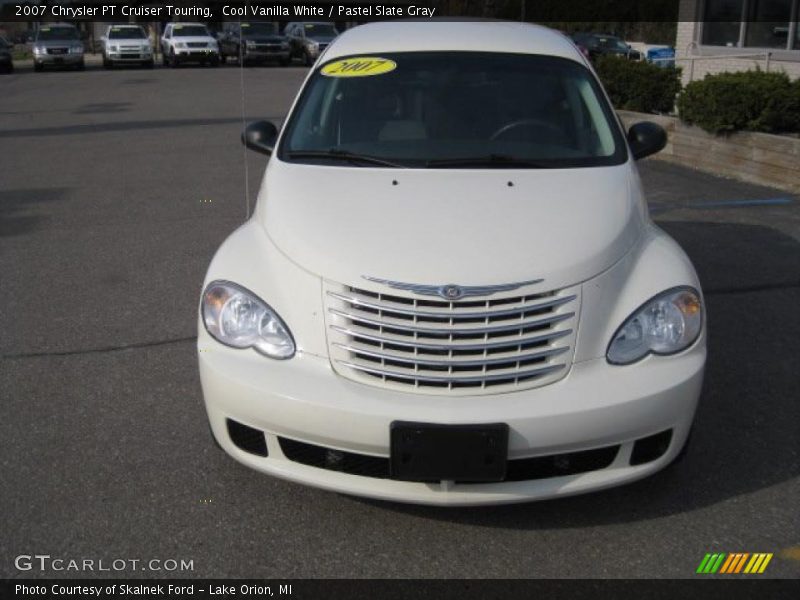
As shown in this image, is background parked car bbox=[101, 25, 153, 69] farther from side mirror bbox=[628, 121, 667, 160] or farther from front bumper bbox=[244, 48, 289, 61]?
side mirror bbox=[628, 121, 667, 160]

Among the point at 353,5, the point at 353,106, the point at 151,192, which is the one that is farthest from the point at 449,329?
the point at 353,5

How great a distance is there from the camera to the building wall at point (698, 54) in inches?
562

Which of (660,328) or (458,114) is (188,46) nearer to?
(458,114)

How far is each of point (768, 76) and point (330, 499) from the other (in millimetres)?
8670

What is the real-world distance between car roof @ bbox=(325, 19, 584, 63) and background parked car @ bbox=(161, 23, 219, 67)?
1219 inches

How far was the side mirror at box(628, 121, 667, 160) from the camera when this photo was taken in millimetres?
4781

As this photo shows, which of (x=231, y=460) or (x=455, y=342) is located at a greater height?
(x=455, y=342)

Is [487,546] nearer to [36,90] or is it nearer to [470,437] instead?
[470,437]

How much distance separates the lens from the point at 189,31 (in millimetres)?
35625

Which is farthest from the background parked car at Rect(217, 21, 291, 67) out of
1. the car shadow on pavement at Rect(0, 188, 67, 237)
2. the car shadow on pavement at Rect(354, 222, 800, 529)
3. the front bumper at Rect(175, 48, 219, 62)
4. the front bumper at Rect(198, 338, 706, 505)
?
the front bumper at Rect(198, 338, 706, 505)

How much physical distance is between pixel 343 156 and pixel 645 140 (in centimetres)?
166

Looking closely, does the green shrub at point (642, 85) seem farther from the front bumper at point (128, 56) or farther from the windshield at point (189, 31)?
the windshield at point (189, 31)

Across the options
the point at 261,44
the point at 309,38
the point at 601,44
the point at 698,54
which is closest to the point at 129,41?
the point at 261,44

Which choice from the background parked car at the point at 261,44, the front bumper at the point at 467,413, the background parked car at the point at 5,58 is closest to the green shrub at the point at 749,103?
the front bumper at the point at 467,413
